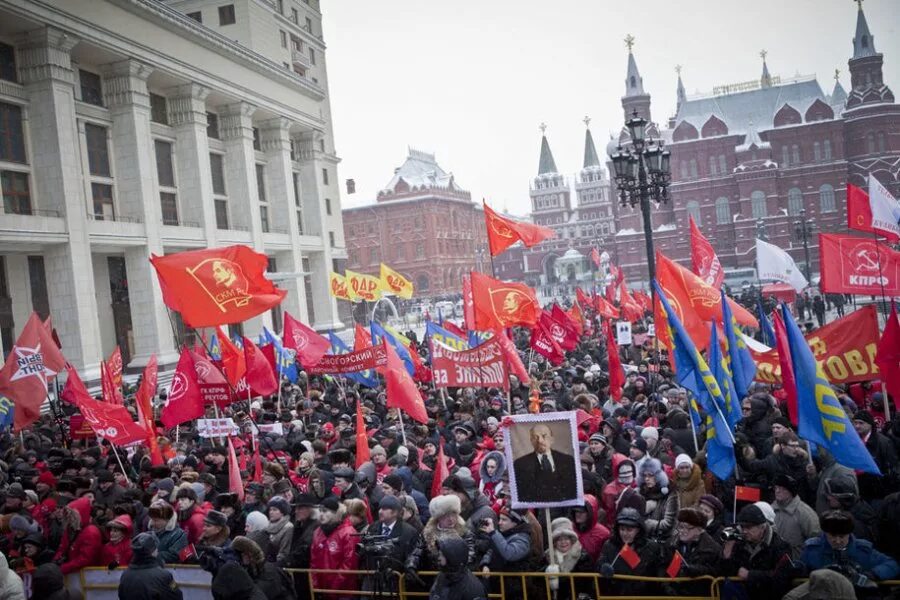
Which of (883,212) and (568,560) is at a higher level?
(883,212)

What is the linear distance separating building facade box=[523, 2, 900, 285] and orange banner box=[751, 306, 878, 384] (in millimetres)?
59128

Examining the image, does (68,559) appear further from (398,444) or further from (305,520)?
(398,444)

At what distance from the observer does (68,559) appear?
7020 mm

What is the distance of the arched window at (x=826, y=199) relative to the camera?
70188 millimetres

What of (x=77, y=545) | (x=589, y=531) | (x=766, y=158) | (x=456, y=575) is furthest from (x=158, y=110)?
(x=766, y=158)

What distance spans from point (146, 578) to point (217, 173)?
1290 inches

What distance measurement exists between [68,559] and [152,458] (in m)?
3.66

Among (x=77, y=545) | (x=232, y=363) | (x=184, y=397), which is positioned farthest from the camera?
(x=232, y=363)

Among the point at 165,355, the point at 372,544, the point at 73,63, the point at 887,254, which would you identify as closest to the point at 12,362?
the point at 372,544

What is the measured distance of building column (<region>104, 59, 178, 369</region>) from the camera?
1088 inches

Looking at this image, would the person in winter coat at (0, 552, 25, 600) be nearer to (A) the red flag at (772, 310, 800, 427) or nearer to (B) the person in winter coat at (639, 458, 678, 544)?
(B) the person in winter coat at (639, 458, 678, 544)

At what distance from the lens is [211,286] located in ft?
35.0

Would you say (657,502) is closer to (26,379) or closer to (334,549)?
(334,549)

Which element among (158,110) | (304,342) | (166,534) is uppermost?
(158,110)
